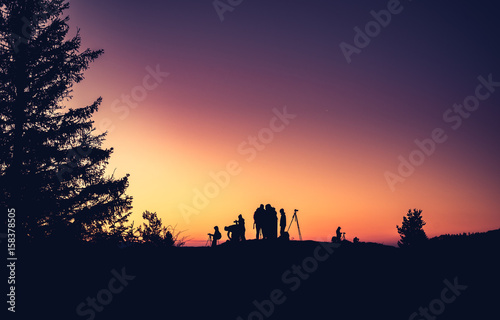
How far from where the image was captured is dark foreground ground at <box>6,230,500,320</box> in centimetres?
1127

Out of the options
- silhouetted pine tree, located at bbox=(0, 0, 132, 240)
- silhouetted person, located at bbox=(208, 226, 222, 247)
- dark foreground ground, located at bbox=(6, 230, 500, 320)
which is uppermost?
silhouetted pine tree, located at bbox=(0, 0, 132, 240)

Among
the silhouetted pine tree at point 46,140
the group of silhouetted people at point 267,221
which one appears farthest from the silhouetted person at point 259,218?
the silhouetted pine tree at point 46,140

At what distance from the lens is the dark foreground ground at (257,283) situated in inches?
444

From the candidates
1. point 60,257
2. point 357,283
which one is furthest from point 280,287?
point 60,257

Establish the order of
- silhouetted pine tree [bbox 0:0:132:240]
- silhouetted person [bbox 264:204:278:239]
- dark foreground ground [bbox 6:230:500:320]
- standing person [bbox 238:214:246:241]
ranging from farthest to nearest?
standing person [bbox 238:214:246:241] → silhouetted person [bbox 264:204:278:239] → silhouetted pine tree [bbox 0:0:132:240] → dark foreground ground [bbox 6:230:500:320]

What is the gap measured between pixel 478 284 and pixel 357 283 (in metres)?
4.14

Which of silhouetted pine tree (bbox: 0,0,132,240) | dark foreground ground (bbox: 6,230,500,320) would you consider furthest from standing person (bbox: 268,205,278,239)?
silhouetted pine tree (bbox: 0,0,132,240)

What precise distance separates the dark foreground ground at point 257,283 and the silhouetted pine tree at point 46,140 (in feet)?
5.94

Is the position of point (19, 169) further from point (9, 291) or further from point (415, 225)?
point (415, 225)

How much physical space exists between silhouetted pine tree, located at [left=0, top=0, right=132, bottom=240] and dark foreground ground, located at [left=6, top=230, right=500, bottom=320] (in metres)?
1.81

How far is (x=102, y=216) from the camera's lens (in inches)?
625

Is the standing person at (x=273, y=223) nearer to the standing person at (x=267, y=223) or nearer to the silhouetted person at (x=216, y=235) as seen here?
the standing person at (x=267, y=223)

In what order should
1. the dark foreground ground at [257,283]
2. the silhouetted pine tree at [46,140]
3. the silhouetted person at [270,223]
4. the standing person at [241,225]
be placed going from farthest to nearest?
the standing person at [241,225] → the silhouetted person at [270,223] → the silhouetted pine tree at [46,140] → the dark foreground ground at [257,283]

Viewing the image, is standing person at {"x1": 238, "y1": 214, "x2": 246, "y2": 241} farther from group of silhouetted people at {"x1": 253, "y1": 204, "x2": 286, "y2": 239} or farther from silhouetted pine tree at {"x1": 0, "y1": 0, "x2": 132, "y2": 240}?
silhouetted pine tree at {"x1": 0, "y1": 0, "x2": 132, "y2": 240}
